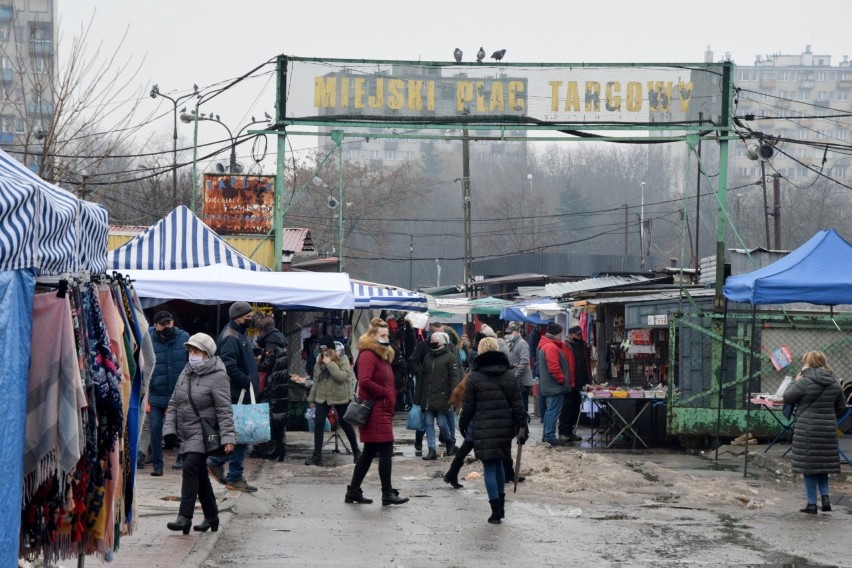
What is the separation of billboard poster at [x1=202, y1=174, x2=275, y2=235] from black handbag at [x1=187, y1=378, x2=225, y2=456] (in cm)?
1641

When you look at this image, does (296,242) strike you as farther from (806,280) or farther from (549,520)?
(549,520)

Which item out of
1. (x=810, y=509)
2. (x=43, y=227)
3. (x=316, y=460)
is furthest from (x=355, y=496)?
(x=43, y=227)

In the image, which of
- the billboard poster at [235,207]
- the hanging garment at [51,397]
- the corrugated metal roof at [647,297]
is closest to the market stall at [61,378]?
the hanging garment at [51,397]

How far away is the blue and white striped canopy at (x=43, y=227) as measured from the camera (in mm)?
5188

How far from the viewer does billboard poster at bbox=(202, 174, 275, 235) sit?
25688mm

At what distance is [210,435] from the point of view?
9.37 meters

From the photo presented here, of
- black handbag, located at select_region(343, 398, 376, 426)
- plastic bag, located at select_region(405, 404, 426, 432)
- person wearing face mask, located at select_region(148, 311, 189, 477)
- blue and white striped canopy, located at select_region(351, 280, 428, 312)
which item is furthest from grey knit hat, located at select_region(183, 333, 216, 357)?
blue and white striped canopy, located at select_region(351, 280, 428, 312)

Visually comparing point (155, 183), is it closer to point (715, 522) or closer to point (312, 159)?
point (312, 159)

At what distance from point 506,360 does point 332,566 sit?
10.3 ft

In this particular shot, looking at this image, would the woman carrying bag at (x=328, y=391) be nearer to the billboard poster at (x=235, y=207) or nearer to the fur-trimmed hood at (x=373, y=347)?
the fur-trimmed hood at (x=373, y=347)

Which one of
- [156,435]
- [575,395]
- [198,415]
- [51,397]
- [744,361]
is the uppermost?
[51,397]

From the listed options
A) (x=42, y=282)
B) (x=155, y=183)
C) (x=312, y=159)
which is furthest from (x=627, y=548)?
(x=312, y=159)

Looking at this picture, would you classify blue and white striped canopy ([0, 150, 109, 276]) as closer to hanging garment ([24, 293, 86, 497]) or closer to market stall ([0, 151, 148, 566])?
market stall ([0, 151, 148, 566])

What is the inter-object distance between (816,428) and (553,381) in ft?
22.0
